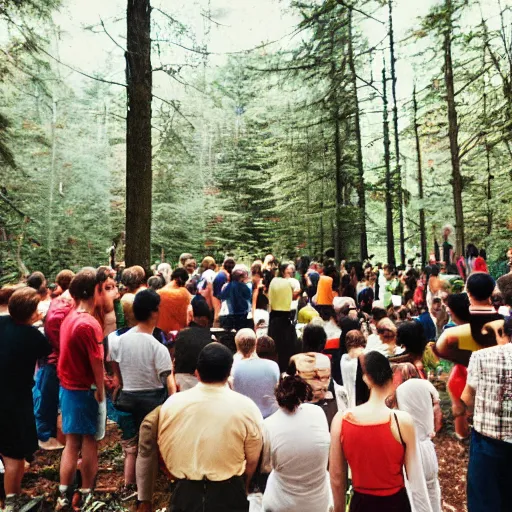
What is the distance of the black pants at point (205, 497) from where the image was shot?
8.35 ft

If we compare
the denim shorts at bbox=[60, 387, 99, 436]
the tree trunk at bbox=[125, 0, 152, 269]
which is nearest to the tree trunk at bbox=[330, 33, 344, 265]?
the tree trunk at bbox=[125, 0, 152, 269]

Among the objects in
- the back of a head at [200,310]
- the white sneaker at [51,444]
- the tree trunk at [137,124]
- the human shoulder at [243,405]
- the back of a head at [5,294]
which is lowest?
the white sneaker at [51,444]

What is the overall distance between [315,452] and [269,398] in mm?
1304

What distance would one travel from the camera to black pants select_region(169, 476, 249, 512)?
2.54 metres

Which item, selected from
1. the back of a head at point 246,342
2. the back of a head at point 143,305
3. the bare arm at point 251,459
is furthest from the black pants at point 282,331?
the bare arm at point 251,459

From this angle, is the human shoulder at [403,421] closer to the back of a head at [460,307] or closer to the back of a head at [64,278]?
the back of a head at [460,307]

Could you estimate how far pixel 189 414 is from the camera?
2.61 m

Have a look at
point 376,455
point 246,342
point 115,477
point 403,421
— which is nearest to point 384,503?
point 376,455

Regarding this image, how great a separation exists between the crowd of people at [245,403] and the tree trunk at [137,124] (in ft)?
5.18

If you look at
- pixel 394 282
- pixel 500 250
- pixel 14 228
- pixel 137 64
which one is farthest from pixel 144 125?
pixel 500 250

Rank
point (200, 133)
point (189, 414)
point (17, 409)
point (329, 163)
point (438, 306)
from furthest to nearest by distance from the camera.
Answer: point (200, 133) < point (329, 163) < point (438, 306) < point (17, 409) < point (189, 414)

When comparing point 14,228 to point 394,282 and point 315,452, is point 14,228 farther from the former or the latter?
point 315,452

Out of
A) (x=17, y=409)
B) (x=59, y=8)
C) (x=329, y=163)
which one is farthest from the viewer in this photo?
(x=329, y=163)

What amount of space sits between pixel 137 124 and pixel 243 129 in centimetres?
2784
